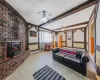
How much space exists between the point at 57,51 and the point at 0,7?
3.77 metres

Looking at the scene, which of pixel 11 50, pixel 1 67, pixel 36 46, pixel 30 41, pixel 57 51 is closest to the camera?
pixel 1 67

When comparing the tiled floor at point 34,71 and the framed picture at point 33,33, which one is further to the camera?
the framed picture at point 33,33

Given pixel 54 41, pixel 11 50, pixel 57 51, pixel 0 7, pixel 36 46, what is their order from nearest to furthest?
pixel 0 7 → pixel 11 50 → pixel 57 51 → pixel 36 46 → pixel 54 41

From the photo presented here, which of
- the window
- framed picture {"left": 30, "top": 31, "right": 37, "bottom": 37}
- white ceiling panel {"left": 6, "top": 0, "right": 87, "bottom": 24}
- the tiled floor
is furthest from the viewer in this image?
the window

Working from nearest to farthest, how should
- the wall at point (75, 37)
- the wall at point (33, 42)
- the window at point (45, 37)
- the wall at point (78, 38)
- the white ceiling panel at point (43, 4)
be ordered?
the white ceiling panel at point (43, 4) < the wall at point (33, 42) < the wall at point (75, 37) < the wall at point (78, 38) < the window at point (45, 37)

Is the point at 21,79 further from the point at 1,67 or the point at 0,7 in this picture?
the point at 0,7

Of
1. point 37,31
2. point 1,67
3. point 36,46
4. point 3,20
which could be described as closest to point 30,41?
point 36,46

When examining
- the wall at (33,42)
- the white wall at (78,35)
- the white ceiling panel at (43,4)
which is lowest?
the wall at (33,42)

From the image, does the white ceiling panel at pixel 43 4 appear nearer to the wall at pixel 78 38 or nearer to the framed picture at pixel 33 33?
the framed picture at pixel 33 33

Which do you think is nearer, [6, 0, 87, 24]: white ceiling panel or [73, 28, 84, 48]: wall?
[6, 0, 87, 24]: white ceiling panel

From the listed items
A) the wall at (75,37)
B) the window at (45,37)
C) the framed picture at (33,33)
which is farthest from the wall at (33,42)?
the wall at (75,37)

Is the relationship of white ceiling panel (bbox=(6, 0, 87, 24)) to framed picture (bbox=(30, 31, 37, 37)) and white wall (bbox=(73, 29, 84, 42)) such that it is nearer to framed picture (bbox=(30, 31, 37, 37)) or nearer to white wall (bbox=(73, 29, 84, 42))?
framed picture (bbox=(30, 31, 37, 37))

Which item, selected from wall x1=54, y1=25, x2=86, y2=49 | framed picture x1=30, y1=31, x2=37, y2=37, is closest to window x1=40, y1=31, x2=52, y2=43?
framed picture x1=30, y1=31, x2=37, y2=37

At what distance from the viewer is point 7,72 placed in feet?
7.73
